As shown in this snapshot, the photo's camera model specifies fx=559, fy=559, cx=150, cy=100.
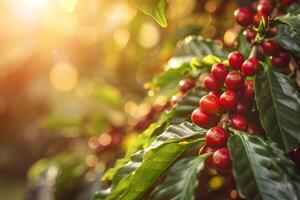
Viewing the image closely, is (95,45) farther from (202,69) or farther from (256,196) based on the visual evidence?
(256,196)

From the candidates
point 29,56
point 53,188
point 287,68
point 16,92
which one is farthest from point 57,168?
point 16,92

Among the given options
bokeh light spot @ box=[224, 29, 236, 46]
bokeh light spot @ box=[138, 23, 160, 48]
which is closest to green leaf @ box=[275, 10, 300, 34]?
bokeh light spot @ box=[224, 29, 236, 46]

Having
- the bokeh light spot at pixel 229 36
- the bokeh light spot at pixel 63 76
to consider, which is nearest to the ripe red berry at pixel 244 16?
the bokeh light spot at pixel 229 36

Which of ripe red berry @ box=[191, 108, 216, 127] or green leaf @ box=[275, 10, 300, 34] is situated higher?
green leaf @ box=[275, 10, 300, 34]

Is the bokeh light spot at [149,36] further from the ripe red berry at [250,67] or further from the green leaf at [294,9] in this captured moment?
the ripe red berry at [250,67]

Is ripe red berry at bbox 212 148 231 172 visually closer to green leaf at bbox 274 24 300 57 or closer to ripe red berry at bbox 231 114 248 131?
ripe red berry at bbox 231 114 248 131

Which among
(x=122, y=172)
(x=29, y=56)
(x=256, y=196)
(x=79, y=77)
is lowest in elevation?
(x=256, y=196)

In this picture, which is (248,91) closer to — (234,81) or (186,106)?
(234,81)
